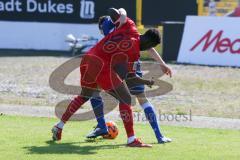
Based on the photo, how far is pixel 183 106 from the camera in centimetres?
1390

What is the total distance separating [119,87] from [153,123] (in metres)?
0.72

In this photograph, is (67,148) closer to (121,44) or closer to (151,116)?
(151,116)

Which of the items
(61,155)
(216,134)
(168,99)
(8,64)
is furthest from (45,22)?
(61,155)

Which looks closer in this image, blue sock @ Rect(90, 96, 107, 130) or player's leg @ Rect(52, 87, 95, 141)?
player's leg @ Rect(52, 87, 95, 141)

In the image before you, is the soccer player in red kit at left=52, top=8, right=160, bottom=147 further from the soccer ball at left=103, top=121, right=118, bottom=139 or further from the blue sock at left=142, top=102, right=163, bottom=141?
the soccer ball at left=103, top=121, right=118, bottom=139

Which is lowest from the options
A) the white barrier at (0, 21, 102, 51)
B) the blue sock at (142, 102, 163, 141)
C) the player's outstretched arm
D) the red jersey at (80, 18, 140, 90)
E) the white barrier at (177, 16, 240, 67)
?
the white barrier at (0, 21, 102, 51)

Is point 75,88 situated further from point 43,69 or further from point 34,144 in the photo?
point 34,144

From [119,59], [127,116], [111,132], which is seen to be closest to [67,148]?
[127,116]

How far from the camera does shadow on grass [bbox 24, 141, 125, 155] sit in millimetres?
8570

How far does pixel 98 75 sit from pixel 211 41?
12.5 metres

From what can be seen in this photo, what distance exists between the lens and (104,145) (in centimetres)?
921

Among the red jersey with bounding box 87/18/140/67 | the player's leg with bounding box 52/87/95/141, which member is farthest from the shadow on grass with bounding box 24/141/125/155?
the red jersey with bounding box 87/18/140/67

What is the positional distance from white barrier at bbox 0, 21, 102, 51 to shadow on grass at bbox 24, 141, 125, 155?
55.0ft

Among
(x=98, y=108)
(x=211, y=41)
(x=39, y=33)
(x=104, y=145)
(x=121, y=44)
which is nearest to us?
(x=121, y=44)
